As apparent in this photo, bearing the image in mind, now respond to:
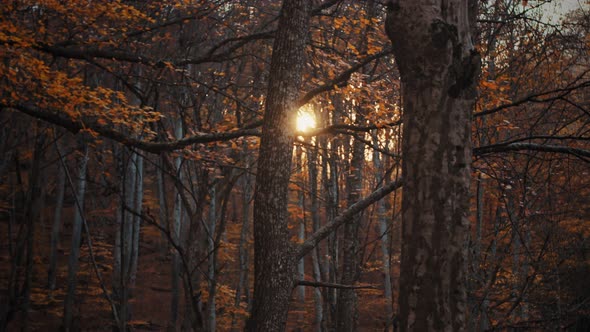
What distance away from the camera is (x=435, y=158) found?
2686mm

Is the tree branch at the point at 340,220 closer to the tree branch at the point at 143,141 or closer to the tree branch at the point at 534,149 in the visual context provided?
the tree branch at the point at 534,149

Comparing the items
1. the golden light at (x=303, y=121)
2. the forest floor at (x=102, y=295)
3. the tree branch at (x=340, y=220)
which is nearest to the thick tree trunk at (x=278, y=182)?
the tree branch at (x=340, y=220)

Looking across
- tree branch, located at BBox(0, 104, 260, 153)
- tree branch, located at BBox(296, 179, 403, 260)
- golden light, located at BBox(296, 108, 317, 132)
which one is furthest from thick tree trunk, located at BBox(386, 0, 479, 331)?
tree branch, located at BBox(0, 104, 260, 153)

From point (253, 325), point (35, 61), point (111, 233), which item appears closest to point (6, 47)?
point (35, 61)

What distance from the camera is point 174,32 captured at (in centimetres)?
1328

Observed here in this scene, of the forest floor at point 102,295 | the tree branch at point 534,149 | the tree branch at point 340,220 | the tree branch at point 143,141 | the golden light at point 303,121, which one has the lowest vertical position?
the forest floor at point 102,295

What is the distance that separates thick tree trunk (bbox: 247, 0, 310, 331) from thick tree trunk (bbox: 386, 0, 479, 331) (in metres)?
1.83

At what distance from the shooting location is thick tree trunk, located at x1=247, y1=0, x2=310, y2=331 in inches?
170

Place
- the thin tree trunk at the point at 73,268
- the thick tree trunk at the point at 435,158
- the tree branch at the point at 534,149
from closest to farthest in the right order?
the thick tree trunk at the point at 435,158 → the tree branch at the point at 534,149 → the thin tree trunk at the point at 73,268

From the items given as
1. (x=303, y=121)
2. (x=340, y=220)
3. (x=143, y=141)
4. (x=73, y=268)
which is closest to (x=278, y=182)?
(x=340, y=220)

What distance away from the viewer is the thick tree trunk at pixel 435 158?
2.59m

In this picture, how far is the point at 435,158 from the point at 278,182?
2052 mm

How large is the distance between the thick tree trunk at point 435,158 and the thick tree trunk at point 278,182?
6.00ft

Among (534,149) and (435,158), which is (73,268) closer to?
(534,149)
